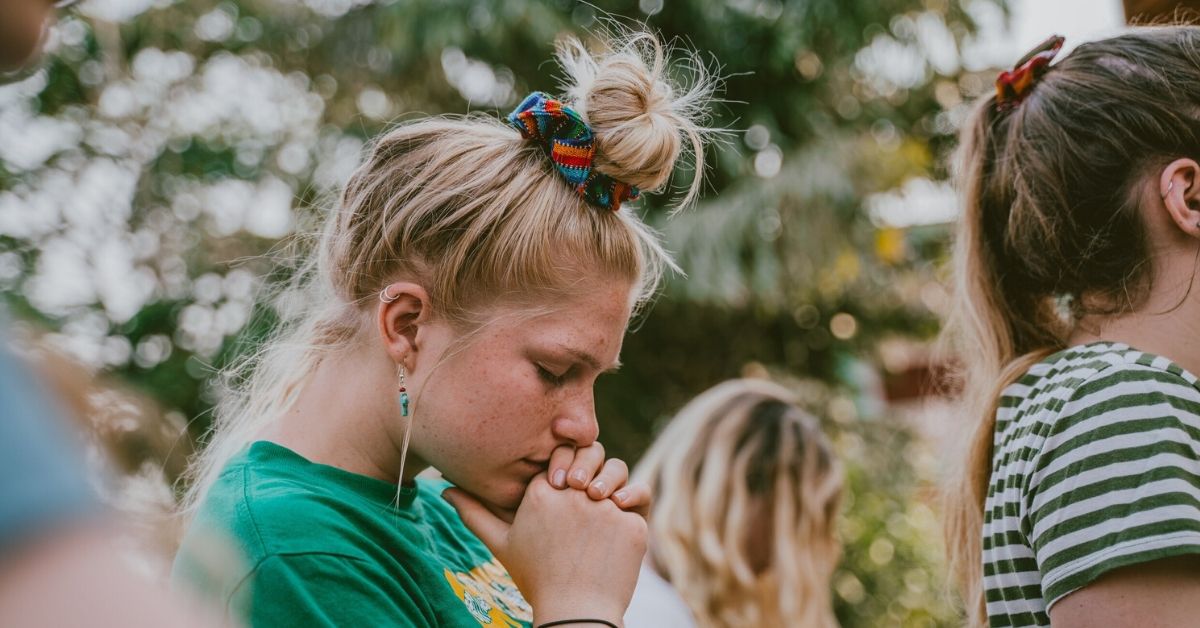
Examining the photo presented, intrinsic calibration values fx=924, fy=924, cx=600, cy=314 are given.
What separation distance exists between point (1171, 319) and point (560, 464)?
1114 millimetres

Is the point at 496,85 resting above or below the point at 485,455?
below

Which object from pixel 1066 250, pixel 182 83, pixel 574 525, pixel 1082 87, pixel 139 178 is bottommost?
pixel 139 178

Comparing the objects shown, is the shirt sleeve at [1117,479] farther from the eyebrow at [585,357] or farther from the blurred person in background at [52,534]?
the blurred person in background at [52,534]

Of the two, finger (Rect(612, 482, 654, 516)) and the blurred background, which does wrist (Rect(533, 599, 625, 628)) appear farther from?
the blurred background

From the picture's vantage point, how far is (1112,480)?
4.57 feet

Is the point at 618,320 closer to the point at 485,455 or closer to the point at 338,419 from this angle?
the point at 485,455

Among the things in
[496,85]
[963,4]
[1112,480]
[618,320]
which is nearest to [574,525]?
[618,320]

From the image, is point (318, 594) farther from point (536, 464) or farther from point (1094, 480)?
point (1094, 480)

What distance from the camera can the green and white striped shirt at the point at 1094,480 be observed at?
4.42ft

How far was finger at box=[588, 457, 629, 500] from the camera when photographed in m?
1.64

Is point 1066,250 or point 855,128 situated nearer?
point 1066,250

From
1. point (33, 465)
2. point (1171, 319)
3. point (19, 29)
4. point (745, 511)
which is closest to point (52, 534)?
point (33, 465)

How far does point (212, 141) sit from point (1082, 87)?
18.7ft

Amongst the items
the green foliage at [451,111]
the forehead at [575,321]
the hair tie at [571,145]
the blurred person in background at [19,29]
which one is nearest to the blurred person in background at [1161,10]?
the hair tie at [571,145]
